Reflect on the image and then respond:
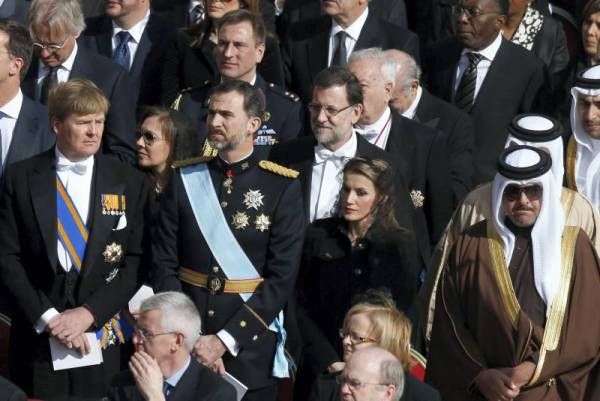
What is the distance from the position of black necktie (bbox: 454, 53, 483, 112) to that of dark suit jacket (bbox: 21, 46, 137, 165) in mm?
2085

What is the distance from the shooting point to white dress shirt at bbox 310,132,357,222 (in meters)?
10.1

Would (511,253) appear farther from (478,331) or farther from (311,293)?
(311,293)

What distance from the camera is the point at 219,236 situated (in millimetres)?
9672

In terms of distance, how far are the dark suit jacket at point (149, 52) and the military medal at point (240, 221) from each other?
7.07 feet

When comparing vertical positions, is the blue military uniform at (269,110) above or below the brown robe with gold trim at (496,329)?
above

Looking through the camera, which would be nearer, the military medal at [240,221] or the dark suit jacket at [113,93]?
the military medal at [240,221]

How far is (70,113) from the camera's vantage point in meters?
Answer: 9.74

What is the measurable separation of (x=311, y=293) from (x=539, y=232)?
1.31 m

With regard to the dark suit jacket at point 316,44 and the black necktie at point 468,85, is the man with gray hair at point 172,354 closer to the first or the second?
the dark suit jacket at point 316,44

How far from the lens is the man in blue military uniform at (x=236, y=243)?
9.57m

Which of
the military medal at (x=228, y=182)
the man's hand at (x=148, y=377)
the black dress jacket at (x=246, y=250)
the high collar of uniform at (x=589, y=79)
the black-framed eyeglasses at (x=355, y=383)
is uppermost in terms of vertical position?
the high collar of uniform at (x=589, y=79)

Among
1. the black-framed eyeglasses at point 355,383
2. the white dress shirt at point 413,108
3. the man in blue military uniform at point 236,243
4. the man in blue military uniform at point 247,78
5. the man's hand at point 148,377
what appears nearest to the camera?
the black-framed eyeglasses at point 355,383

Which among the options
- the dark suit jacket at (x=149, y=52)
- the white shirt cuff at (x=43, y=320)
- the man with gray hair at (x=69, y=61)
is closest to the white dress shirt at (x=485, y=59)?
the dark suit jacket at (x=149, y=52)

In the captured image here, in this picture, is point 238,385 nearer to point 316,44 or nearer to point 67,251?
point 67,251
